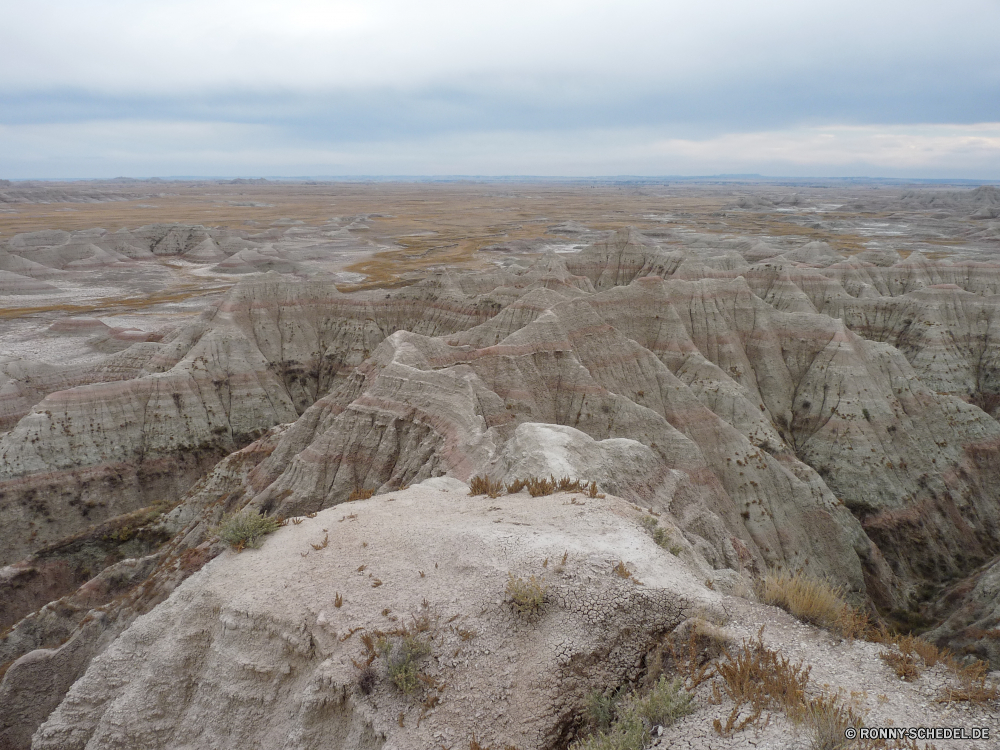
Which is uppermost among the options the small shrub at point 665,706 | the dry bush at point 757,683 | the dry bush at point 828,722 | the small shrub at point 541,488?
the dry bush at point 828,722

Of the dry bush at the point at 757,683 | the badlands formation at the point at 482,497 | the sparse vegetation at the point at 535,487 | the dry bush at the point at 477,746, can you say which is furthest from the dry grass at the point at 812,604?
the dry bush at the point at 477,746

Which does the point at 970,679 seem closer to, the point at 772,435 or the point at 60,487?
the point at 772,435

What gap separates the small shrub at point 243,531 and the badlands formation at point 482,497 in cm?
38

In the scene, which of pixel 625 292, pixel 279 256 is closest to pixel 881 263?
pixel 625 292

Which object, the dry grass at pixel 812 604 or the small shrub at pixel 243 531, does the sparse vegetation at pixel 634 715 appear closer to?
the dry grass at pixel 812 604

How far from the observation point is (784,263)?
50.5 metres

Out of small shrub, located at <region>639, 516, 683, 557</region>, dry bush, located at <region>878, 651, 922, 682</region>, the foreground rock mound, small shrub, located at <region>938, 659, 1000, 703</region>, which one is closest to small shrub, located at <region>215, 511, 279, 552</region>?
the foreground rock mound

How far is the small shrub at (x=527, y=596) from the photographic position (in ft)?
25.7

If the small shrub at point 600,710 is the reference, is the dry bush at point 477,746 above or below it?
below

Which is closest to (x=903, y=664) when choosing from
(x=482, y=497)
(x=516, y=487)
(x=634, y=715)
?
(x=634, y=715)

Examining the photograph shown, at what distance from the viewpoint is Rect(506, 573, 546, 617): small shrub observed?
25.7ft

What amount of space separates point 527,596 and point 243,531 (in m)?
6.64

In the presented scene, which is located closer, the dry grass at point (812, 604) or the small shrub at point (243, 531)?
the dry grass at point (812, 604)

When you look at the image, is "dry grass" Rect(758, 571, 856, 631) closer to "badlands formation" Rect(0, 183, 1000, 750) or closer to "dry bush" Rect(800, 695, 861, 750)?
"badlands formation" Rect(0, 183, 1000, 750)
